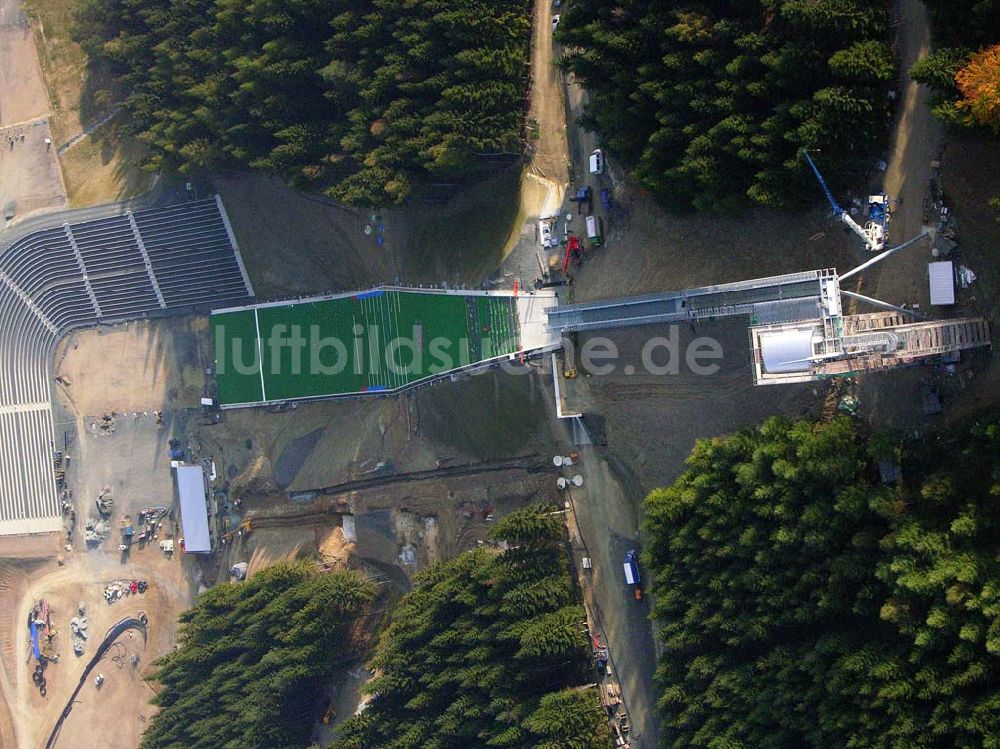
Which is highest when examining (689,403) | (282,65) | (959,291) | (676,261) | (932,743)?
(282,65)

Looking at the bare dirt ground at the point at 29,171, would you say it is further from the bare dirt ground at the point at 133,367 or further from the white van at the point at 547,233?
the white van at the point at 547,233

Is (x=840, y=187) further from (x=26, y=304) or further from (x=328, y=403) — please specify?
(x=26, y=304)

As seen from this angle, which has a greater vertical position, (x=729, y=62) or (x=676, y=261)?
(x=729, y=62)

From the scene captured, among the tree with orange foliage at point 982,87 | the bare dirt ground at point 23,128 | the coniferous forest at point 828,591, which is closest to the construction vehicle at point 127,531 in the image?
the bare dirt ground at point 23,128

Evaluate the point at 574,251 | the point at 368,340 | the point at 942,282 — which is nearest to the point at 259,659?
the point at 368,340

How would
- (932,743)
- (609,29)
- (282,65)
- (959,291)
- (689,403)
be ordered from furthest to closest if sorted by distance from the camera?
1. (282,65)
2. (689,403)
3. (609,29)
4. (959,291)
5. (932,743)

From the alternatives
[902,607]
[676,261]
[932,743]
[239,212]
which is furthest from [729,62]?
[239,212]

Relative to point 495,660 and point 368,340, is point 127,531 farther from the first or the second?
point 495,660

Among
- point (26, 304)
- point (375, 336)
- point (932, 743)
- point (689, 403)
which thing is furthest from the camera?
point (26, 304)
